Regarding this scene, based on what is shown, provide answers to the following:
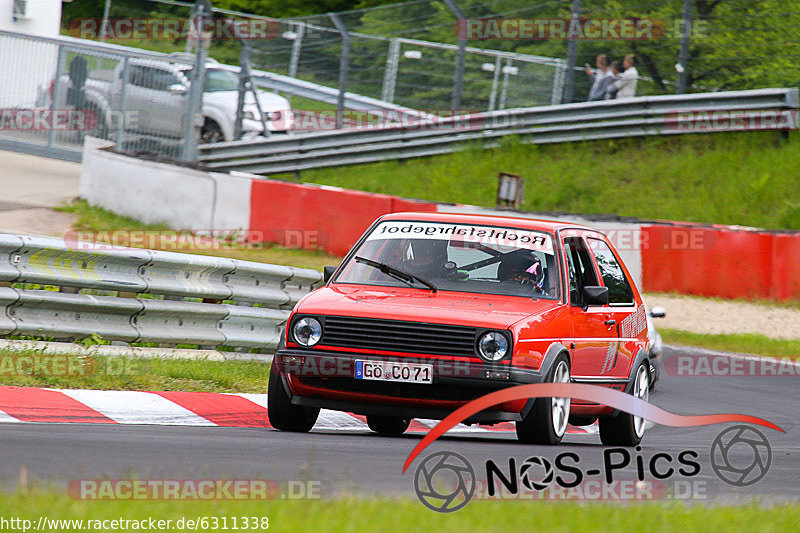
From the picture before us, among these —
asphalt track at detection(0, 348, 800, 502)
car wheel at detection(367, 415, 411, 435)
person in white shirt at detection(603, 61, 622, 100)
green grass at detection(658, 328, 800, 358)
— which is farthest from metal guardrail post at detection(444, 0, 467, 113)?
car wheel at detection(367, 415, 411, 435)

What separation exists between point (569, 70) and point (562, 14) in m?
0.97

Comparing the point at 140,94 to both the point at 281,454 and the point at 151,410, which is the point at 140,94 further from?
the point at 281,454

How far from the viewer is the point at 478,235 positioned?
27.2 feet

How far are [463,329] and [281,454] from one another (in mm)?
1496

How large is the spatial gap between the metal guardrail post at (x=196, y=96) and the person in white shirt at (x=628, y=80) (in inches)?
279

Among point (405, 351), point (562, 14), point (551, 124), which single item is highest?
point (562, 14)

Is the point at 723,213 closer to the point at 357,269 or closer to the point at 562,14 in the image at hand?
the point at 562,14

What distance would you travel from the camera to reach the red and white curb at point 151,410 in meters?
7.38

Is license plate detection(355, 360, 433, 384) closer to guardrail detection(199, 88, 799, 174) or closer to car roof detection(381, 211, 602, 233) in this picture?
car roof detection(381, 211, 602, 233)

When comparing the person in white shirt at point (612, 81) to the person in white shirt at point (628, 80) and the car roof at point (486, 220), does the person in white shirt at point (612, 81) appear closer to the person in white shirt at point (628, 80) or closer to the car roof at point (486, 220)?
the person in white shirt at point (628, 80)

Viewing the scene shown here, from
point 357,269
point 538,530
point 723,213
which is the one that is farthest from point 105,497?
point 723,213

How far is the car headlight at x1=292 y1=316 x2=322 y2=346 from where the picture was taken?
7.41m

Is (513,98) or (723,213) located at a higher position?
(513,98)

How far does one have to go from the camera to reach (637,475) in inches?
250
